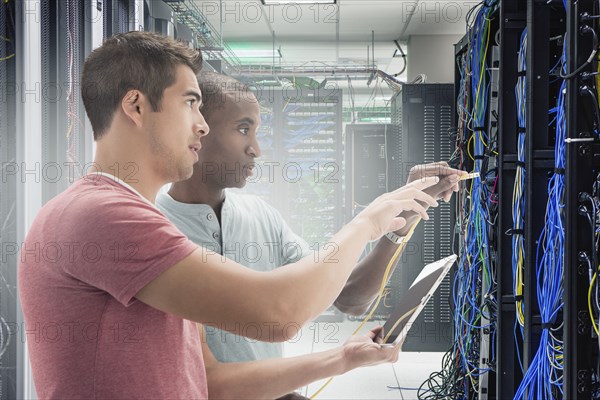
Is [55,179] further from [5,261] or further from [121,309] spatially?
[121,309]

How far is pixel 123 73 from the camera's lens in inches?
37.9

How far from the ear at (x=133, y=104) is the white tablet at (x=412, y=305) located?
682 mm

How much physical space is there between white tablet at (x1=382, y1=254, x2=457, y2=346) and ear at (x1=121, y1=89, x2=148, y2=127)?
68 cm

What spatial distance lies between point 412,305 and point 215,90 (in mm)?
738

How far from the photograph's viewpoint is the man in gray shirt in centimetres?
140

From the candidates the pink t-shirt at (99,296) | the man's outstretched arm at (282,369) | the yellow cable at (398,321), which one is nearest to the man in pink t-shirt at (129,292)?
the pink t-shirt at (99,296)

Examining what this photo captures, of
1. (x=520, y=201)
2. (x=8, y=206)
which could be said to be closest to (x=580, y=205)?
(x=520, y=201)

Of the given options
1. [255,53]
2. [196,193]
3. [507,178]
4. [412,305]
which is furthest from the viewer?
[255,53]

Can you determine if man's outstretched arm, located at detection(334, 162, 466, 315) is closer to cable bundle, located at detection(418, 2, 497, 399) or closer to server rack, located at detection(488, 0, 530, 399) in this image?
server rack, located at detection(488, 0, 530, 399)

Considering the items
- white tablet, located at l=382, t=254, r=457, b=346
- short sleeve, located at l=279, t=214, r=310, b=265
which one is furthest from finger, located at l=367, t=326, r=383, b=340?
short sleeve, located at l=279, t=214, r=310, b=265

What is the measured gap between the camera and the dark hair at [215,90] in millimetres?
1487

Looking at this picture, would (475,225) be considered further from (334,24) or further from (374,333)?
(334,24)

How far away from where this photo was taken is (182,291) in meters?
0.78

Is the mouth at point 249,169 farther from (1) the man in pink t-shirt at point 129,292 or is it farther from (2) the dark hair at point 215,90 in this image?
(1) the man in pink t-shirt at point 129,292
